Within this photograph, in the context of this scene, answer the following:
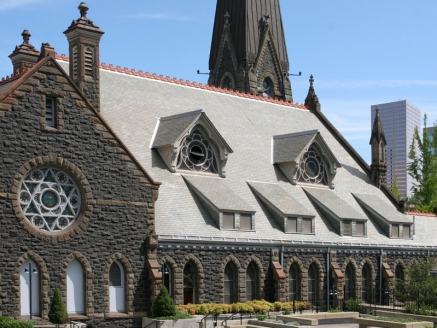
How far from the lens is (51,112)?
93.7 ft

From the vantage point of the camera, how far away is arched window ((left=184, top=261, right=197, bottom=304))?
32656 millimetres

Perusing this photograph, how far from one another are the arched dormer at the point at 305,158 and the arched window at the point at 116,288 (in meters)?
13.5

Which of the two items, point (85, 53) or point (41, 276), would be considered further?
point (85, 53)

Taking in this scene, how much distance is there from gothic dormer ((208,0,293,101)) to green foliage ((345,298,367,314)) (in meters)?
25.1

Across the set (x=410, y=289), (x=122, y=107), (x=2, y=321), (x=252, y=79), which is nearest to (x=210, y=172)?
(x=122, y=107)

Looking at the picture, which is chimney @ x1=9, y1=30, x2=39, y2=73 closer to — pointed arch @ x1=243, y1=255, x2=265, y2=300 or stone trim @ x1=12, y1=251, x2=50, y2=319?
stone trim @ x1=12, y1=251, x2=50, y2=319

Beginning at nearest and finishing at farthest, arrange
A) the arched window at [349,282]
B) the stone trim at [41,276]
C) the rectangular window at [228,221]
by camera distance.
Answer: the stone trim at [41,276] → the rectangular window at [228,221] → the arched window at [349,282]

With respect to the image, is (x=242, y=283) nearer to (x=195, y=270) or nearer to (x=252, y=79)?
(x=195, y=270)

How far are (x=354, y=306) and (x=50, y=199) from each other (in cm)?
1660

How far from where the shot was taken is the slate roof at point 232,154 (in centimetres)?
3406

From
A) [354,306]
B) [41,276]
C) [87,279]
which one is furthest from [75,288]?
[354,306]

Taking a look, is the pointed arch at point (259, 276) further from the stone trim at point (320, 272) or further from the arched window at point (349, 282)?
the arched window at point (349, 282)

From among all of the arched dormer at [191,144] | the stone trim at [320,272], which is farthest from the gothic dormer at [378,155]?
the arched dormer at [191,144]

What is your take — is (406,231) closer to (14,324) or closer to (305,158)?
(305,158)
